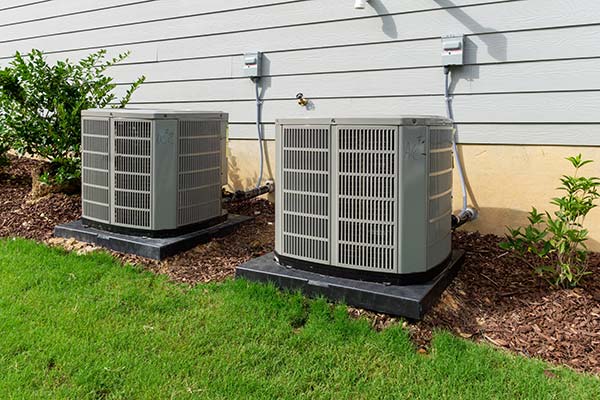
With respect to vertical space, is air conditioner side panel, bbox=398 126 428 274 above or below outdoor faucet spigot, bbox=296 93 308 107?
below

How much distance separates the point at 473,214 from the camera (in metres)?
3.60

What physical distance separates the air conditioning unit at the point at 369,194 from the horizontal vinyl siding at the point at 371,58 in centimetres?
92

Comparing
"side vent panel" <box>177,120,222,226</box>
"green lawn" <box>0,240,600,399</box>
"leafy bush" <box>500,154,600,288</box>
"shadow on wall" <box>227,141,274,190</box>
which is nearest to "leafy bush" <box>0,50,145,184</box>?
"shadow on wall" <box>227,141,274,190</box>

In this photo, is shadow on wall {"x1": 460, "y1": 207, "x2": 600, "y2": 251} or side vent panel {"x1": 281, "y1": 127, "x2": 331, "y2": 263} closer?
side vent panel {"x1": 281, "y1": 127, "x2": 331, "y2": 263}

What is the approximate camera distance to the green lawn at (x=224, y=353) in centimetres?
199

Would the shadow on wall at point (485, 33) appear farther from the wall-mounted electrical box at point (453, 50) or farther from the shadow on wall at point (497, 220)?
the shadow on wall at point (497, 220)

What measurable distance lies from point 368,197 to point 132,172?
161 cm

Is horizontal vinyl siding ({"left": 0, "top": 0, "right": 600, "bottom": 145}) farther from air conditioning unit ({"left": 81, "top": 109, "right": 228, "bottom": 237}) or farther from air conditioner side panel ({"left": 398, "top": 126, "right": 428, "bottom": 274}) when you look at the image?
air conditioner side panel ({"left": 398, "top": 126, "right": 428, "bottom": 274})

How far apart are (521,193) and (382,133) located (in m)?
1.44

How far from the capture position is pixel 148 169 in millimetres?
3334

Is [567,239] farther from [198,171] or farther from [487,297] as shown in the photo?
[198,171]

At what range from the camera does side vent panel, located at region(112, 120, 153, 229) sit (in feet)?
10.9

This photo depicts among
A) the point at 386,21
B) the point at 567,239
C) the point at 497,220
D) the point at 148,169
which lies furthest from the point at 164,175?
the point at 567,239

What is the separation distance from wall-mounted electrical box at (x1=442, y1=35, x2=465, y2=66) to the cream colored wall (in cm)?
57
